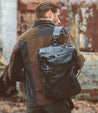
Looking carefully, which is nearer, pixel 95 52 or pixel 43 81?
pixel 43 81

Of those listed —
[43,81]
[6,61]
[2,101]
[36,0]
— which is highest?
[36,0]

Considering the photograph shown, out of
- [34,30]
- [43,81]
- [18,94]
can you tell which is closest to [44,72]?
[43,81]

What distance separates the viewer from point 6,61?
4684 mm

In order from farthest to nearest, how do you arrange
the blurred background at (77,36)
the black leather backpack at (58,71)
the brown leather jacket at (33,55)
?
the blurred background at (77,36) → the brown leather jacket at (33,55) → the black leather backpack at (58,71)

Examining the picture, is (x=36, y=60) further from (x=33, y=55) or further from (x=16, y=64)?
(x=16, y=64)

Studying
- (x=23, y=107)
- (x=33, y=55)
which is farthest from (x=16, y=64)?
(x=23, y=107)

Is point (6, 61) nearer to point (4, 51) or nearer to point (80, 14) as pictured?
point (4, 51)

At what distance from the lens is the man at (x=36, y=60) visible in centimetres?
201

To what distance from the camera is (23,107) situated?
452 centimetres

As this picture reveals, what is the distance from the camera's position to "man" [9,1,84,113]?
2.01 meters

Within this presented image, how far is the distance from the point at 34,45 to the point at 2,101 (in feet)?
9.39

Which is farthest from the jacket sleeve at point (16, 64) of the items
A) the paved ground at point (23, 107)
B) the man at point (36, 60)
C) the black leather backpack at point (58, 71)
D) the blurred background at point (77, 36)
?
the blurred background at point (77, 36)

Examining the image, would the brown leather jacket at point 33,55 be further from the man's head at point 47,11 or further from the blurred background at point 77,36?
the blurred background at point 77,36

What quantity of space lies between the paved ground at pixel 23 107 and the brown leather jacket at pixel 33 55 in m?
2.35
